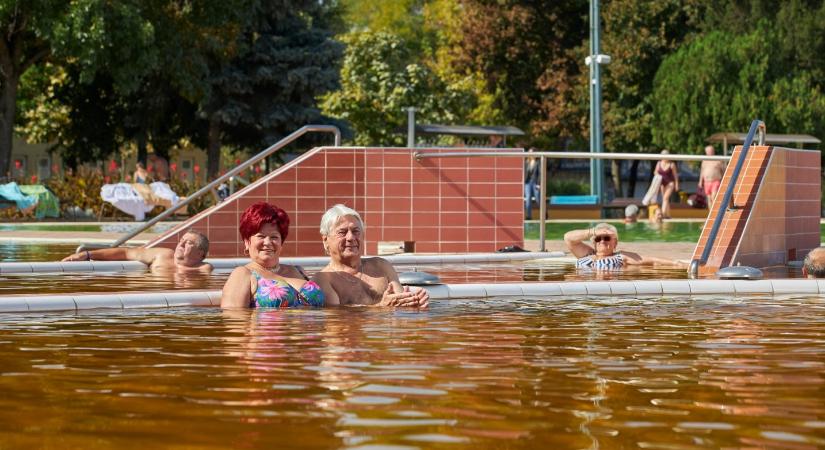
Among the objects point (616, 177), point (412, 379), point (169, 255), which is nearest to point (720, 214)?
point (169, 255)

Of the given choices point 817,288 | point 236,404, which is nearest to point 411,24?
point 817,288

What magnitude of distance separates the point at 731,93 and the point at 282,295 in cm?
4298

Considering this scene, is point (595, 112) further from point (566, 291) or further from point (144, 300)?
point (144, 300)

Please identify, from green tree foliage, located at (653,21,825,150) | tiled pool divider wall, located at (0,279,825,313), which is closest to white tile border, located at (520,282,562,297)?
tiled pool divider wall, located at (0,279,825,313)

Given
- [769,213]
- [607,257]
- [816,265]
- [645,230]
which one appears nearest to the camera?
[816,265]

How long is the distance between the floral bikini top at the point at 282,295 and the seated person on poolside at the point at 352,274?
0.17m

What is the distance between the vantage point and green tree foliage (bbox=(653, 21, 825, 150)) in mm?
50000

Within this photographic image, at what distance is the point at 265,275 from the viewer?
9742 mm

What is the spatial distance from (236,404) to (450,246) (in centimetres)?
1338

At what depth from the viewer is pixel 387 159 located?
61.6 ft

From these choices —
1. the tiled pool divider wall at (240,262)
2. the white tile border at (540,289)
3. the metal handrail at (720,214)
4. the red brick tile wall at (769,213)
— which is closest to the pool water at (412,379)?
the white tile border at (540,289)

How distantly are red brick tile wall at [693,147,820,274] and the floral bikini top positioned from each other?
5286 millimetres

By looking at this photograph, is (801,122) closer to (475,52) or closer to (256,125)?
(475,52)

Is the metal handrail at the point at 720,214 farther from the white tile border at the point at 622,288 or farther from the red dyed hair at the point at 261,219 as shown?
the red dyed hair at the point at 261,219
